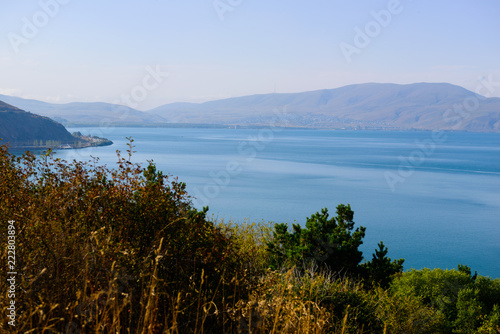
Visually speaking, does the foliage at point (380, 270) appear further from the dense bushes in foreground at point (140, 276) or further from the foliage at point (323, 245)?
the dense bushes in foreground at point (140, 276)

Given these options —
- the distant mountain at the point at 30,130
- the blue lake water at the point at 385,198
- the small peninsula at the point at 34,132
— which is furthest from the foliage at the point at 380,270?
the distant mountain at the point at 30,130

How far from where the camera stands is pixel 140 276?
2.74m

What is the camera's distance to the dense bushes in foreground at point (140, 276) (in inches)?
97.2

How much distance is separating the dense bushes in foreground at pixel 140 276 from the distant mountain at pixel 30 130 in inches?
2722

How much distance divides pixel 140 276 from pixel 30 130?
262 ft

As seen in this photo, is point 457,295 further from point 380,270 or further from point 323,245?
point 323,245

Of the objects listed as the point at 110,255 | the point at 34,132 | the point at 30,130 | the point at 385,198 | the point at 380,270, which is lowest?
the point at 385,198

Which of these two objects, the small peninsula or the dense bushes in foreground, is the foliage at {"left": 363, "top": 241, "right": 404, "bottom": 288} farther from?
the small peninsula

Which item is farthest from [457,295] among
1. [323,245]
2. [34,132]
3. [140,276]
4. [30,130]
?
[30,130]

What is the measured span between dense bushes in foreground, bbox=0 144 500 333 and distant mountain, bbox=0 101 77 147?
69140mm

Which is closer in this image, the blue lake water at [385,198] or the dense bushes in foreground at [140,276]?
the dense bushes in foreground at [140,276]

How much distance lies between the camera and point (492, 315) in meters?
7.18

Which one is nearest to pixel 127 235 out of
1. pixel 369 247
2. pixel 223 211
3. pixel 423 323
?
pixel 423 323

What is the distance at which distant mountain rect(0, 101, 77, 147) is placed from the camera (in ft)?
225
